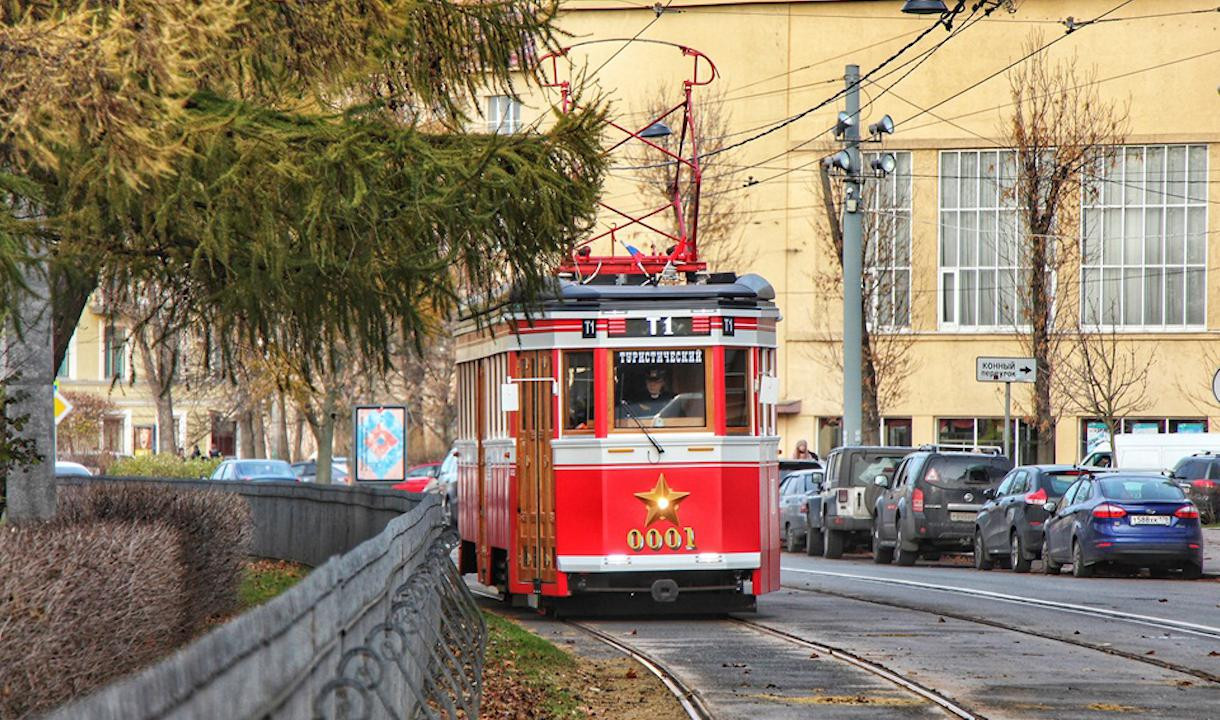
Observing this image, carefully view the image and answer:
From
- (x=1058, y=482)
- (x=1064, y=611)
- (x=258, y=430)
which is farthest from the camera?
(x=258, y=430)

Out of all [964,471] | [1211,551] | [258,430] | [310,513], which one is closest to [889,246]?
[1211,551]

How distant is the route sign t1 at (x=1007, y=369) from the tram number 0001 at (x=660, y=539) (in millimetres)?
16247

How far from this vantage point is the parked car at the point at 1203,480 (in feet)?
140

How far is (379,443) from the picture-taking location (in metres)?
30.8

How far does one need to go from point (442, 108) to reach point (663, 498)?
4078mm

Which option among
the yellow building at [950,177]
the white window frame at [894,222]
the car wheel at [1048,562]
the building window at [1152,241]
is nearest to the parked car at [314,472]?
the yellow building at [950,177]

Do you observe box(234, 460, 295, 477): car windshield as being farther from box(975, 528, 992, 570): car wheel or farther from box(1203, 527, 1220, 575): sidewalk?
box(975, 528, 992, 570): car wheel

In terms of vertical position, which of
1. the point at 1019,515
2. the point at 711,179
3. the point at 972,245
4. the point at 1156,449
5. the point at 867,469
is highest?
the point at 711,179

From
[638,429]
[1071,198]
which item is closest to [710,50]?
[1071,198]

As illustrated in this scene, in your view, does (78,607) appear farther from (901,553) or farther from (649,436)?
(901,553)

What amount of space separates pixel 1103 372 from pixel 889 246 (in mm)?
7020

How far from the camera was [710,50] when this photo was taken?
6241 centimetres

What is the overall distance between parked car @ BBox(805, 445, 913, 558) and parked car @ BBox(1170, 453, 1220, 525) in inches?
356

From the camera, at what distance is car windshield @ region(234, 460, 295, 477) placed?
159 ft
